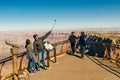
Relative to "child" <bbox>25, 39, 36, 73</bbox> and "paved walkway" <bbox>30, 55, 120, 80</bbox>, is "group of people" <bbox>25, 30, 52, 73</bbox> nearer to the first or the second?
"child" <bbox>25, 39, 36, 73</bbox>

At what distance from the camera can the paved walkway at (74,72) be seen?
8.85 m

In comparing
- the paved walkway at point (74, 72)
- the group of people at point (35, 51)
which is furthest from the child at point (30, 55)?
the paved walkway at point (74, 72)

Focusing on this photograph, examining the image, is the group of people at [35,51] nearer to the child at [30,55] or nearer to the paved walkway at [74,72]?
the child at [30,55]

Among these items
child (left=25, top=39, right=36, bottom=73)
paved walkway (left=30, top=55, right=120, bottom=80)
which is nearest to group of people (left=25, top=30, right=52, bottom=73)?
child (left=25, top=39, right=36, bottom=73)

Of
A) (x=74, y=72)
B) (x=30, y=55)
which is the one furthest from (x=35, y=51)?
(x=74, y=72)

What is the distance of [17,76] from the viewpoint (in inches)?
329

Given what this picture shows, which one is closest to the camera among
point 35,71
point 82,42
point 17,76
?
point 17,76

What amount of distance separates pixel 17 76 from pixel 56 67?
115 inches

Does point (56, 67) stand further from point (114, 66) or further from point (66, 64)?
point (114, 66)

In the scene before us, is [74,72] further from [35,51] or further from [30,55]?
[30,55]

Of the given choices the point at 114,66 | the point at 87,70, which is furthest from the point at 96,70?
the point at 114,66

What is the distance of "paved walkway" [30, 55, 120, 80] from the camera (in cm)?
885

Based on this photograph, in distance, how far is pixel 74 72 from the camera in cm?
972

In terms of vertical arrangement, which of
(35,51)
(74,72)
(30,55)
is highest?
(35,51)
